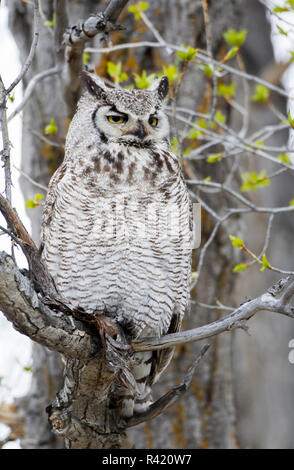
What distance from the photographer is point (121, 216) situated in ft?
9.12

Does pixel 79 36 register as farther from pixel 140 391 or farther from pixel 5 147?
pixel 140 391

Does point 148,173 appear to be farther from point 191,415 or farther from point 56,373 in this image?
point 191,415

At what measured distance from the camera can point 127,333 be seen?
3.04m

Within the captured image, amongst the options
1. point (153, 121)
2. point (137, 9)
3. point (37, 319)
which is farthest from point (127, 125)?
point (37, 319)

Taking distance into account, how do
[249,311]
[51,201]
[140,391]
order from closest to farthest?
1. [249,311]
2. [51,201]
3. [140,391]

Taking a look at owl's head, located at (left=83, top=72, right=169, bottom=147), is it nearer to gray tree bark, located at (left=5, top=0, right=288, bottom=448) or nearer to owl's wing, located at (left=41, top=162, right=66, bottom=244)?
owl's wing, located at (left=41, top=162, right=66, bottom=244)

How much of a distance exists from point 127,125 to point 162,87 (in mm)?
360

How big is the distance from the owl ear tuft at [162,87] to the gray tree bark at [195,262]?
100 cm

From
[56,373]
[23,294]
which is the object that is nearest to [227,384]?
[56,373]

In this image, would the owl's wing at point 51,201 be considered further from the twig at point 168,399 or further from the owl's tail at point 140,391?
the twig at point 168,399

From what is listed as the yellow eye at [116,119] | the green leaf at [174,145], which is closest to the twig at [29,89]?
the yellow eye at [116,119]

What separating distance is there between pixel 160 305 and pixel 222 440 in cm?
166

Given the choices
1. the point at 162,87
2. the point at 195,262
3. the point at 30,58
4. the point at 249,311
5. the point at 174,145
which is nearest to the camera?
the point at 249,311

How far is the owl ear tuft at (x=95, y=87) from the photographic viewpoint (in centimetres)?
298
